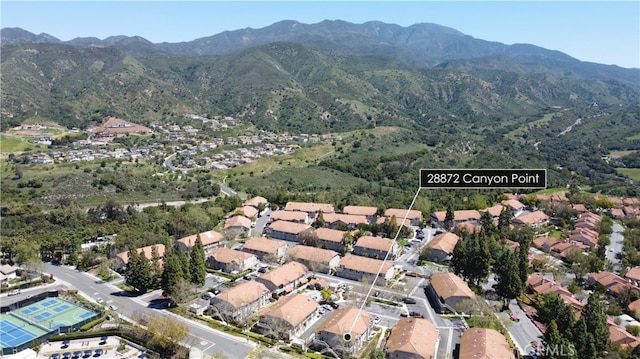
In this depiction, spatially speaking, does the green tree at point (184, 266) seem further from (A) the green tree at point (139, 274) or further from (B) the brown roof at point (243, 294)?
(B) the brown roof at point (243, 294)

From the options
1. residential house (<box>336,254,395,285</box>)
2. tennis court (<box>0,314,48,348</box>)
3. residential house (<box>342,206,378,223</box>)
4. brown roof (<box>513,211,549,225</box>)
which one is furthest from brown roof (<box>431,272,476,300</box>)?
tennis court (<box>0,314,48,348</box>)

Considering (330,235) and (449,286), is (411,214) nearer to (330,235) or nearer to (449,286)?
(330,235)

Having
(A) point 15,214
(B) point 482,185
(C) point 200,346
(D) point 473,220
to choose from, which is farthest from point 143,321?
(D) point 473,220

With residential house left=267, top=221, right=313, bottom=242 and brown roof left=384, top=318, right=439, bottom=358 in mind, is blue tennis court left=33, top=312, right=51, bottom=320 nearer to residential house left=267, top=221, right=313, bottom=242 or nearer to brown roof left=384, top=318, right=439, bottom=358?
residential house left=267, top=221, right=313, bottom=242

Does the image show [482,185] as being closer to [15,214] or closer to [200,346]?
[200,346]

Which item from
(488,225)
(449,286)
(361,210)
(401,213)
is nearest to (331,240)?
(361,210)

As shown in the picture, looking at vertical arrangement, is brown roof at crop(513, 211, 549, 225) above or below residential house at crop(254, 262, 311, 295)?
below
